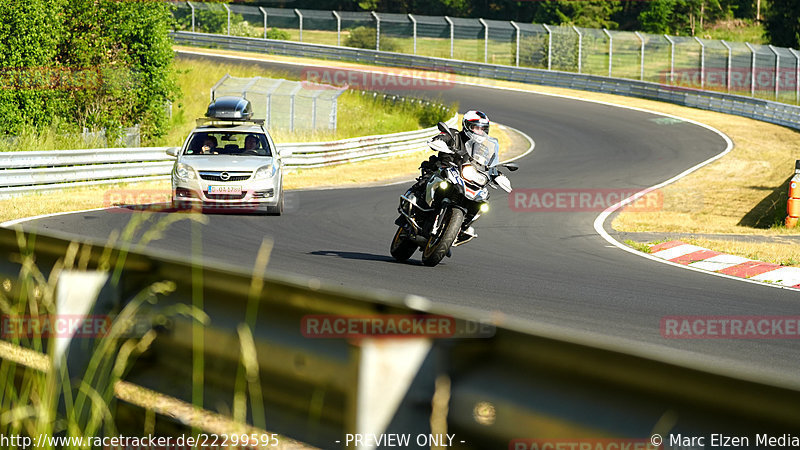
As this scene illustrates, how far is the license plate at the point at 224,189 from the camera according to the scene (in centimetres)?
1700

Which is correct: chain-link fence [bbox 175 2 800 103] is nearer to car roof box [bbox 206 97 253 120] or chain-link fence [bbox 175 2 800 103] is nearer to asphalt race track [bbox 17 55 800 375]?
asphalt race track [bbox 17 55 800 375]

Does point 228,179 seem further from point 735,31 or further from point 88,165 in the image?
point 735,31

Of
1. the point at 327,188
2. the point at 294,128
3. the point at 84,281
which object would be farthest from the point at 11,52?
the point at 84,281

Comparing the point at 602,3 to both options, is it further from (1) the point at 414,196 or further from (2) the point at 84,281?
(2) the point at 84,281

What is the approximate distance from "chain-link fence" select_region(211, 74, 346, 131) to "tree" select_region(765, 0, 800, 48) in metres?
39.1

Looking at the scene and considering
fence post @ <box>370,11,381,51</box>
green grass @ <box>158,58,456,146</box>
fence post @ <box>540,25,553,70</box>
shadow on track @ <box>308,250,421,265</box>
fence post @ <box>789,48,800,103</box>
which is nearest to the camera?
shadow on track @ <box>308,250,421,265</box>

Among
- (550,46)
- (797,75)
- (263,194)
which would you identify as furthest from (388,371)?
(550,46)

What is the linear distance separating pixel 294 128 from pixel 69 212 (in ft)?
55.8

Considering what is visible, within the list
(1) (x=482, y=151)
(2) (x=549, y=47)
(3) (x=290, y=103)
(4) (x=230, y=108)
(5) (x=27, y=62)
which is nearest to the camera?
(1) (x=482, y=151)

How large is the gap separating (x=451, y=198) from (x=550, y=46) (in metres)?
42.1

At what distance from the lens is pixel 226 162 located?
17.3 metres

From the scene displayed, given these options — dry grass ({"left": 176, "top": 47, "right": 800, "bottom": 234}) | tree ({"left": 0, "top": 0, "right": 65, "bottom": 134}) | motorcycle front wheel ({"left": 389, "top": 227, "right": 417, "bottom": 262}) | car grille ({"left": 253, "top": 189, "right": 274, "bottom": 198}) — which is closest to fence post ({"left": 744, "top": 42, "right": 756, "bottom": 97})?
dry grass ({"left": 176, "top": 47, "right": 800, "bottom": 234})

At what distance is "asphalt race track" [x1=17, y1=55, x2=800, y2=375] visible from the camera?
912 centimetres

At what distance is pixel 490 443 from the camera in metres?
3.03
